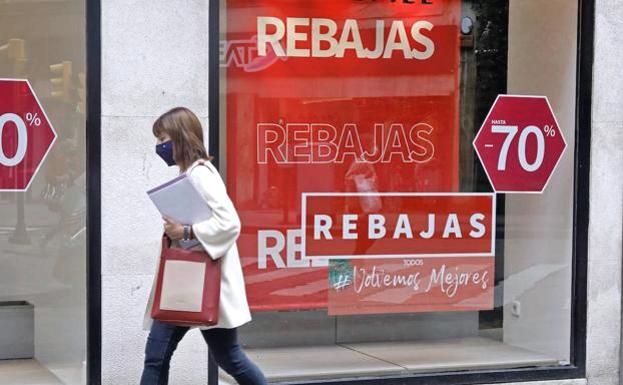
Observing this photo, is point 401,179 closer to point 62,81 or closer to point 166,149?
point 62,81

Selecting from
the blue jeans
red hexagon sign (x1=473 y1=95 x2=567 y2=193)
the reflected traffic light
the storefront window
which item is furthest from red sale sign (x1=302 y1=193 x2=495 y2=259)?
the blue jeans

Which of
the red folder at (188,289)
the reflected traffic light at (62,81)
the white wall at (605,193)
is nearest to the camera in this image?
the red folder at (188,289)

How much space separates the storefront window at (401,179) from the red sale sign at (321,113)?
0.03 feet

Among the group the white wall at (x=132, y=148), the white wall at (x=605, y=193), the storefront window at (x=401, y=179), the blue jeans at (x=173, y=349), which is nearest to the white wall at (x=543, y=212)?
the storefront window at (x=401, y=179)

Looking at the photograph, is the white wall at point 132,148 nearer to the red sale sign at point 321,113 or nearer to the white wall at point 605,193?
the red sale sign at point 321,113

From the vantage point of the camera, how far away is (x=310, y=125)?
7336mm

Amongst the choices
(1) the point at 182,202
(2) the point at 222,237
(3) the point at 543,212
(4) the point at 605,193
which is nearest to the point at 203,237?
(2) the point at 222,237

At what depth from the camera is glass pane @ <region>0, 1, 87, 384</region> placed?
661 cm

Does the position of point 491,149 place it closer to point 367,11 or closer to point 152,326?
point 367,11

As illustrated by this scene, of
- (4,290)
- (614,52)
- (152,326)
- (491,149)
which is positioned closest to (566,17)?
(614,52)

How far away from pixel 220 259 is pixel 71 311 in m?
2.13

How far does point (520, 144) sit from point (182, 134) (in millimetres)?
3242

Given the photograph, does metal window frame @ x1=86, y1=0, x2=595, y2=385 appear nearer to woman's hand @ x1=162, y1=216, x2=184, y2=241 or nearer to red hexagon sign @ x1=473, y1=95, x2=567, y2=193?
red hexagon sign @ x1=473, y1=95, x2=567, y2=193

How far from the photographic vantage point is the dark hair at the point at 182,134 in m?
5.23
